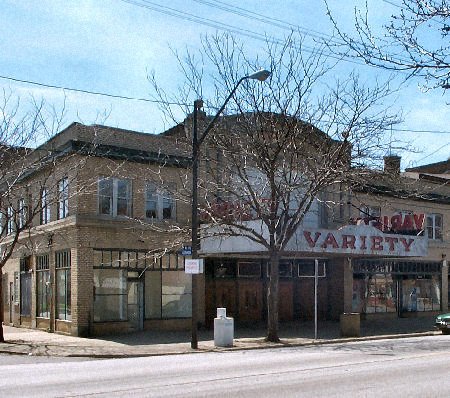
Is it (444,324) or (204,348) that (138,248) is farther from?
(444,324)

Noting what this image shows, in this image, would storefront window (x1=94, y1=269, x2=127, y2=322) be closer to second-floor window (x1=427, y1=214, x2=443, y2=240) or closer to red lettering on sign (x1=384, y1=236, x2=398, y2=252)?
red lettering on sign (x1=384, y1=236, x2=398, y2=252)

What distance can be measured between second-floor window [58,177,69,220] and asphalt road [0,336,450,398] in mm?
8500

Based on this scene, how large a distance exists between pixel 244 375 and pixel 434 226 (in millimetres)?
28161

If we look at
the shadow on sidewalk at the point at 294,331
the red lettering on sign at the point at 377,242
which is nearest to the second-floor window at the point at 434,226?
the shadow on sidewalk at the point at 294,331

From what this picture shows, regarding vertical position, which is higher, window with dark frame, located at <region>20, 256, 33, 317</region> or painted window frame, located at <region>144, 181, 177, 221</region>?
painted window frame, located at <region>144, 181, 177, 221</region>

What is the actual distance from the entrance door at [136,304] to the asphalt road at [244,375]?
7.78 metres

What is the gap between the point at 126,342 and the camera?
2236 cm

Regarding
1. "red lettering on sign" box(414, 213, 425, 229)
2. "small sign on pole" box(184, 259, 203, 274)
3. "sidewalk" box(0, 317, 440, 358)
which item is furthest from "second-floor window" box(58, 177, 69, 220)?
"red lettering on sign" box(414, 213, 425, 229)

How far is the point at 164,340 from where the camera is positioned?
909 inches

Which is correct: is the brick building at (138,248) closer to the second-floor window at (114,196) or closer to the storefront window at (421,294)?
the second-floor window at (114,196)

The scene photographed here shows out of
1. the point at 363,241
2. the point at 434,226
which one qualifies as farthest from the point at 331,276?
the point at 434,226

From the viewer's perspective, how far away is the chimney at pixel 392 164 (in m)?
25.0

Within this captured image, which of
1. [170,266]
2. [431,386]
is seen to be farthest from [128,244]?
[431,386]

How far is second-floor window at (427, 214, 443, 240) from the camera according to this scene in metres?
38.6
